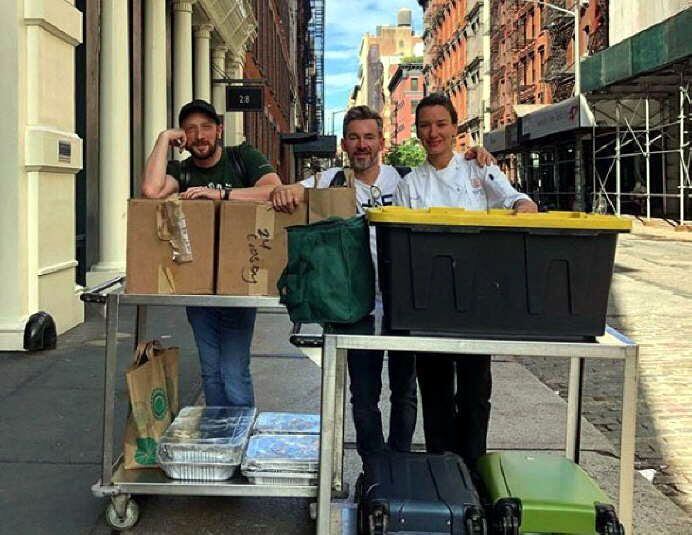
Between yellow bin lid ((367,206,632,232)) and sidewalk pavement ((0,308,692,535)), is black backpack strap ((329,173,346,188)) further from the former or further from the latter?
sidewalk pavement ((0,308,692,535))

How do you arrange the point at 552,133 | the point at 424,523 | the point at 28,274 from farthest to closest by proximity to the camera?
the point at 552,133 → the point at 28,274 → the point at 424,523

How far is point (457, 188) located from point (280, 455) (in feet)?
4.66

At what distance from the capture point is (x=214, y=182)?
3754mm

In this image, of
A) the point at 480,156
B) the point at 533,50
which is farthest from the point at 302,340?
the point at 533,50

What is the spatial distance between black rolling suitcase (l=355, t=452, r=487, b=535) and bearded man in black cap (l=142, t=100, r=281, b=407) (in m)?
1.23

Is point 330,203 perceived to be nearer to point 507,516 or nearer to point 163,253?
point 163,253

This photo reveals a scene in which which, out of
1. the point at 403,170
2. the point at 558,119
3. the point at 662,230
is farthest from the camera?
the point at 558,119

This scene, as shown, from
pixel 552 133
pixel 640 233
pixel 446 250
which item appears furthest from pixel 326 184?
pixel 552 133

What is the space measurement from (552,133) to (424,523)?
104ft

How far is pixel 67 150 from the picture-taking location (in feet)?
25.0

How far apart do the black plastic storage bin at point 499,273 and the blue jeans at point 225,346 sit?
4.51 ft

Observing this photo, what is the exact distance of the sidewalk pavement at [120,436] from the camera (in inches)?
137

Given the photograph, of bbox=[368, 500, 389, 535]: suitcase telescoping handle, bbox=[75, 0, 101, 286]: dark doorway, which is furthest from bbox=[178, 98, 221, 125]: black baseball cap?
bbox=[75, 0, 101, 286]: dark doorway

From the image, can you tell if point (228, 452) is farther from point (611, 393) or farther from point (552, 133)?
point (552, 133)
